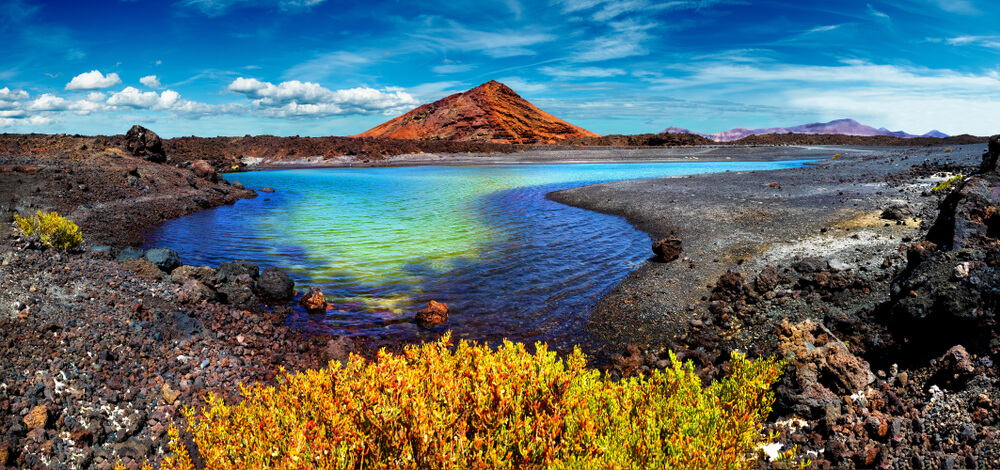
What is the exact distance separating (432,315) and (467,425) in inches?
238

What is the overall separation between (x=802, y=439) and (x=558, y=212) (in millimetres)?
Answer: 17894

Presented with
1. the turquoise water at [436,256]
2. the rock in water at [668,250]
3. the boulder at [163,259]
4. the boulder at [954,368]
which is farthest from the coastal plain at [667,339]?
the turquoise water at [436,256]

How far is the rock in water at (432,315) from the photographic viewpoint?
9117 millimetres

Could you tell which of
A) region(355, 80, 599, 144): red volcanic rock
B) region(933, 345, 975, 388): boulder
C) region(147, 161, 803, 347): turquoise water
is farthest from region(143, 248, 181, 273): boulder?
region(355, 80, 599, 144): red volcanic rock

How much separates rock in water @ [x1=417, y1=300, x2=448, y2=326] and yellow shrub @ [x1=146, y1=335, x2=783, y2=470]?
16.6ft

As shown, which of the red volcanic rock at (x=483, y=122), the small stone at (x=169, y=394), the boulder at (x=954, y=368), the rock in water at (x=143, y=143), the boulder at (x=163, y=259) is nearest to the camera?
the boulder at (x=954, y=368)

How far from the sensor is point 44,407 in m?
4.94

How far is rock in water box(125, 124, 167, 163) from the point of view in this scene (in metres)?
33.1

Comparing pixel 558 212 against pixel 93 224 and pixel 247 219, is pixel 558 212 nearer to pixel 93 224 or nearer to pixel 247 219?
pixel 247 219

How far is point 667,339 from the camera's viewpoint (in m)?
8.20

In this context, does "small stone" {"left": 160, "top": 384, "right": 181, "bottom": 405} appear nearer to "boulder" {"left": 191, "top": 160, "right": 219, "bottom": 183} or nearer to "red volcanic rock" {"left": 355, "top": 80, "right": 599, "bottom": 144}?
"boulder" {"left": 191, "top": 160, "right": 219, "bottom": 183}

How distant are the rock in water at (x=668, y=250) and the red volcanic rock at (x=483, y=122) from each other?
4338 inches

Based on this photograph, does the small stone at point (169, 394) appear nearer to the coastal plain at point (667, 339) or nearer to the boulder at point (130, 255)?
the coastal plain at point (667, 339)

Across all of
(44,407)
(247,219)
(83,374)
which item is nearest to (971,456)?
(44,407)
